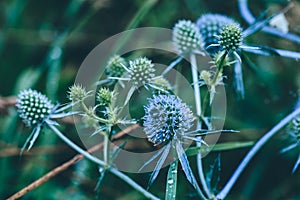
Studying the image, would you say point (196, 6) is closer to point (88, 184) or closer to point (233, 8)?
point (233, 8)

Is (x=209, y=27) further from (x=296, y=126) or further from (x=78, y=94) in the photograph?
(x=78, y=94)

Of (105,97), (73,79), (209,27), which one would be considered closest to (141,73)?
(105,97)

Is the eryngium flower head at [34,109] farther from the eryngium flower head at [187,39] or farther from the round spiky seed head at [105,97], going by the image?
the eryngium flower head at [187,39]

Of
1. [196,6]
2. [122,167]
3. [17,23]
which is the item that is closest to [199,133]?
[122,167]

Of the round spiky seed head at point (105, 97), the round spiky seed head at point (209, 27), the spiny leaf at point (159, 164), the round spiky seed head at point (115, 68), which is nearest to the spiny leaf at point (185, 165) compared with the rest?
the spiny leaf at point (159, 164)

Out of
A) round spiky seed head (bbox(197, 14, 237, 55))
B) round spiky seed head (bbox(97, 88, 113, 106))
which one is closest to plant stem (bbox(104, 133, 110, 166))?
round spiky seed head (bbox(97, 88, 113, 106))

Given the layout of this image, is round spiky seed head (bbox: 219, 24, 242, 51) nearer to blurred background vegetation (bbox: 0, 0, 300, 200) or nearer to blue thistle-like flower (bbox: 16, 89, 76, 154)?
blurred background vegetation (bbox: 0, 0, 300, 200)

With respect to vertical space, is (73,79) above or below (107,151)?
above
